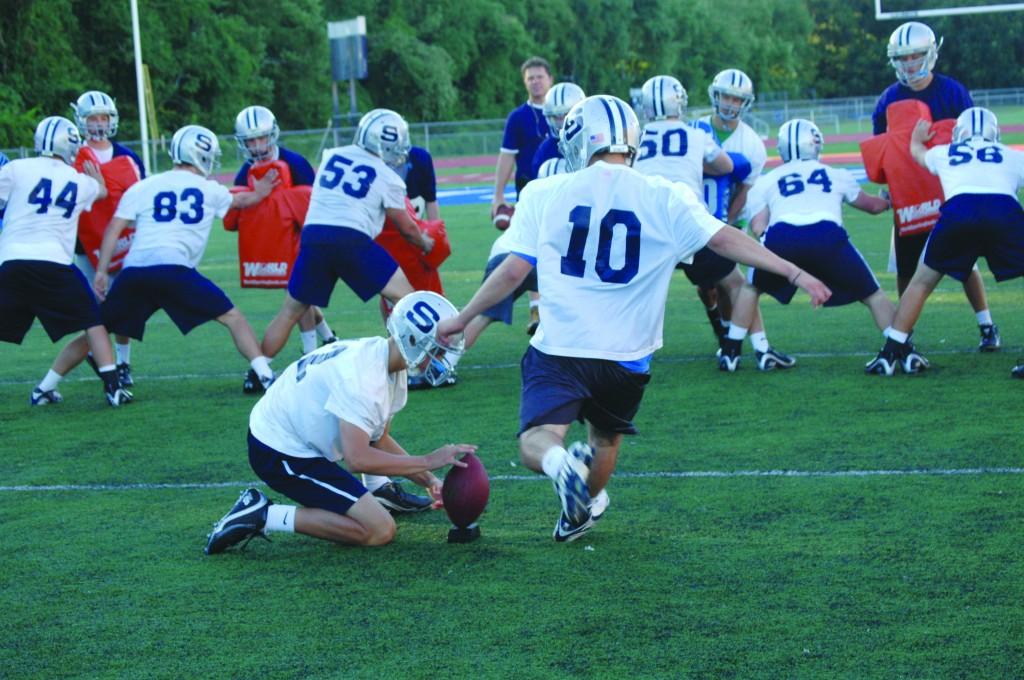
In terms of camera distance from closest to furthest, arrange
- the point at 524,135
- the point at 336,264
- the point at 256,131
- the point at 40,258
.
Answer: the point at 40,258
the point at 336,264
the point at 256,131
the point at 524,135

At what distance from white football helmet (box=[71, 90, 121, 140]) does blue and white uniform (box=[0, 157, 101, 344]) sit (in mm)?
1115

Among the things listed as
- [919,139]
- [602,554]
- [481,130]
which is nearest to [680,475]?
[602,554]

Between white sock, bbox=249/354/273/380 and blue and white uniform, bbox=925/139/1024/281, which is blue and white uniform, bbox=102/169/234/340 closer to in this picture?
white sock, bbox=249/354/273/380

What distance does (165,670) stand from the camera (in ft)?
13.4

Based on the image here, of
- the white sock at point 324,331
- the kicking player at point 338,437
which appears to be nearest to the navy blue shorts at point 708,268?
the white sock at point 324,331

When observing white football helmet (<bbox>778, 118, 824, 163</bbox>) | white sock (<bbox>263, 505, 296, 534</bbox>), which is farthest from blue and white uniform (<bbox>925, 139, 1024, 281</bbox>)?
white sock (<bbox>263, 505, 296, 534</bbox>)

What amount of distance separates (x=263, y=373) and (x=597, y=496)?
3.80 m

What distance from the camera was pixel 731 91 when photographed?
9297 millimetres

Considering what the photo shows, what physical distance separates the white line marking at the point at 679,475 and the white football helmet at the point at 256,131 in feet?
10.8

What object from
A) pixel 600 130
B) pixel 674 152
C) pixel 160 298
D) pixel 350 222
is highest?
pixel 600 130

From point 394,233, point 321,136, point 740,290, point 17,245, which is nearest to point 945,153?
point 740,290

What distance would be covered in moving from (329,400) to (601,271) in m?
1.12

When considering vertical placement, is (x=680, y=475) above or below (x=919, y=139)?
below

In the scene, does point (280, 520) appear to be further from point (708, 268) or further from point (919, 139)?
point (919, 139)
